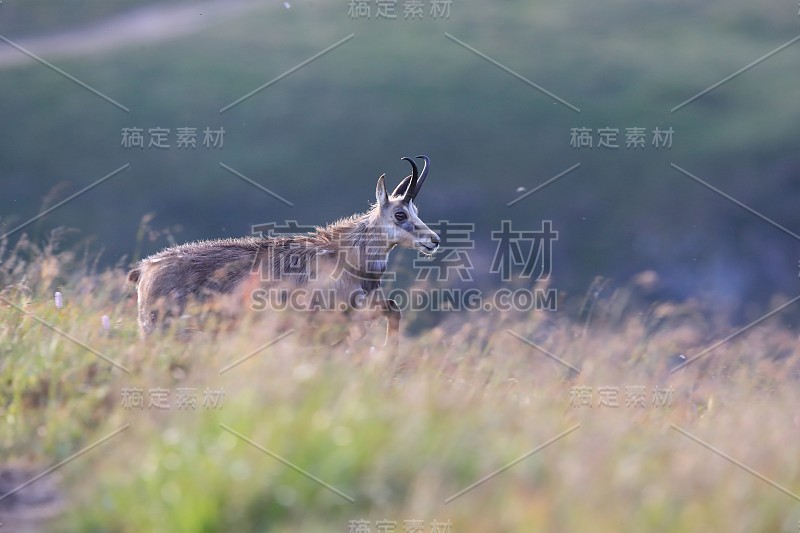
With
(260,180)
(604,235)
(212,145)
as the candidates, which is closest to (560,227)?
(604,235)

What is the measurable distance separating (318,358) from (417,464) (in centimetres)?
202

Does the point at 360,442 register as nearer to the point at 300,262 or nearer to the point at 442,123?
the point at 300,262

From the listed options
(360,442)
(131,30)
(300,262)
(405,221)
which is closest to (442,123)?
(131,30)

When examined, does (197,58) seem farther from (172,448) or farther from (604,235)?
(172,448)

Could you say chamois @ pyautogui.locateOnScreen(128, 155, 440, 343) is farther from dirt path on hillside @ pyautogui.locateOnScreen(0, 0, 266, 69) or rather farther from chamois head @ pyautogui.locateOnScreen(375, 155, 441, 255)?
dirt path on hillside @ pyautogui.locateOnScreen(0, 0, 266, 69)

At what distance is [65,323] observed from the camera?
1026 cm

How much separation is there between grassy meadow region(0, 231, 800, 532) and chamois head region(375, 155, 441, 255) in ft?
14.7

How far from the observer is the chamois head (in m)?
14.4

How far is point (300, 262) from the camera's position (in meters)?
13.9

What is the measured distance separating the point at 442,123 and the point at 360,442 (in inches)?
1421

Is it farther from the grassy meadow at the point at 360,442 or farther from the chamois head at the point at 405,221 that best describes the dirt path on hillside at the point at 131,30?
the grassy meadow at the point at 360,442

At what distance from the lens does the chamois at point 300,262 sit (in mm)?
12781

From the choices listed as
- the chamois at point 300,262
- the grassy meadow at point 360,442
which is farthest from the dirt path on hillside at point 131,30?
the grassy meadow at point 360,442

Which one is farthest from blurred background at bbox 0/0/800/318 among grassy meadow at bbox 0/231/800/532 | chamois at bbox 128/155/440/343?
grassy meadow at bbox 0/231/800/532
